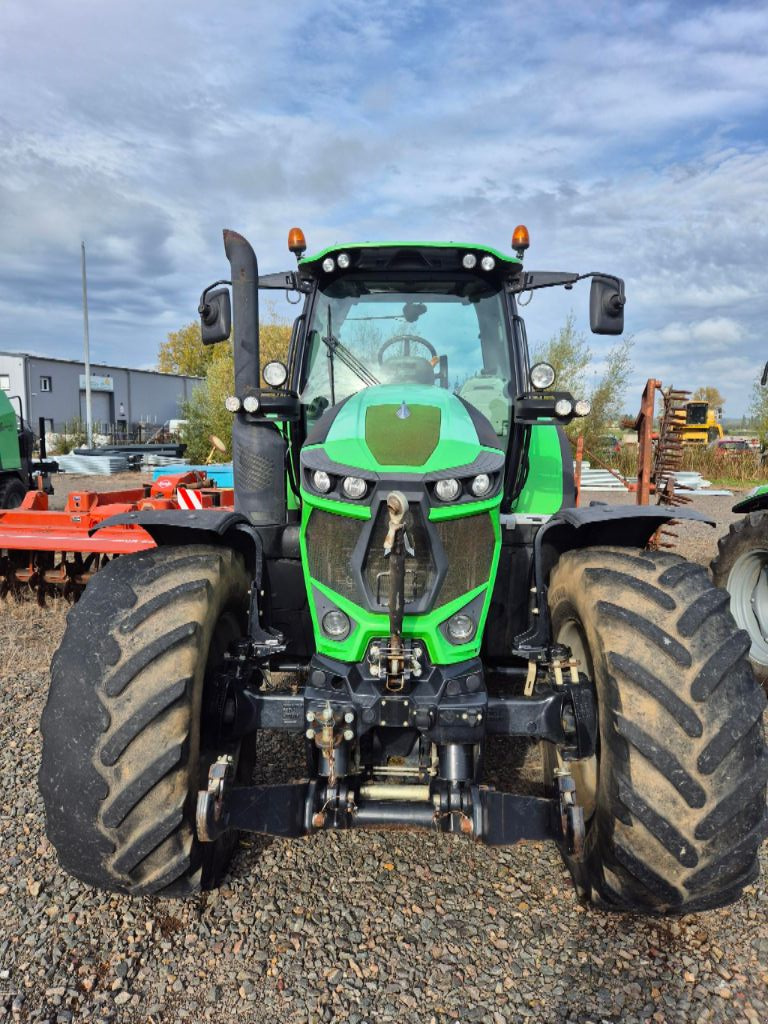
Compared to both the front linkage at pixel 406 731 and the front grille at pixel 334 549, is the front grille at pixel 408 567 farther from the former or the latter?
the front linkage at pixel 406 731

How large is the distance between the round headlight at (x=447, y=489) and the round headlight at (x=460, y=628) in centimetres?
40

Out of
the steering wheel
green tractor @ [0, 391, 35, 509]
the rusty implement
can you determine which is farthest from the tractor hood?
green tractor @ [0, 391, 35, 509]

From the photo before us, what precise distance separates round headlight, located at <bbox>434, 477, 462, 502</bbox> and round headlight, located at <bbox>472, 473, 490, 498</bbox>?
83 millimetres

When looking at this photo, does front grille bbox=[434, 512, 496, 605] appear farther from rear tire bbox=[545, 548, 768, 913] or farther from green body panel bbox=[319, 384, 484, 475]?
rear tire bbox=[545, 548, 768, 913]

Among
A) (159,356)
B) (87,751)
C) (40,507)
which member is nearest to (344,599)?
(87,751)

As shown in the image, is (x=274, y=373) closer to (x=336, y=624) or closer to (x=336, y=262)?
(x=336, y=262)

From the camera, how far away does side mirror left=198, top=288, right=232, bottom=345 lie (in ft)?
11.6

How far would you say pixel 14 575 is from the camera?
254 inches

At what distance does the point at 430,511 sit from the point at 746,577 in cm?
360

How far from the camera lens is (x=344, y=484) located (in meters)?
2.46

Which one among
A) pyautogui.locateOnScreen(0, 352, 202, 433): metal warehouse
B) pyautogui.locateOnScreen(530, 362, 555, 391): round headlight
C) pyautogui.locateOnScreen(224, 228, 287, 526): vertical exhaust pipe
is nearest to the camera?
pyautogui.locateOnScreen(224, 228, 287, 526): vertical exhaust pipe

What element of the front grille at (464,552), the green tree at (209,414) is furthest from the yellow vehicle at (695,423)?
the green tree at (209,414)

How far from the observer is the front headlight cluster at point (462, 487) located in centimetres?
244

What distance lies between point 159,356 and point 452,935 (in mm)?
57299
